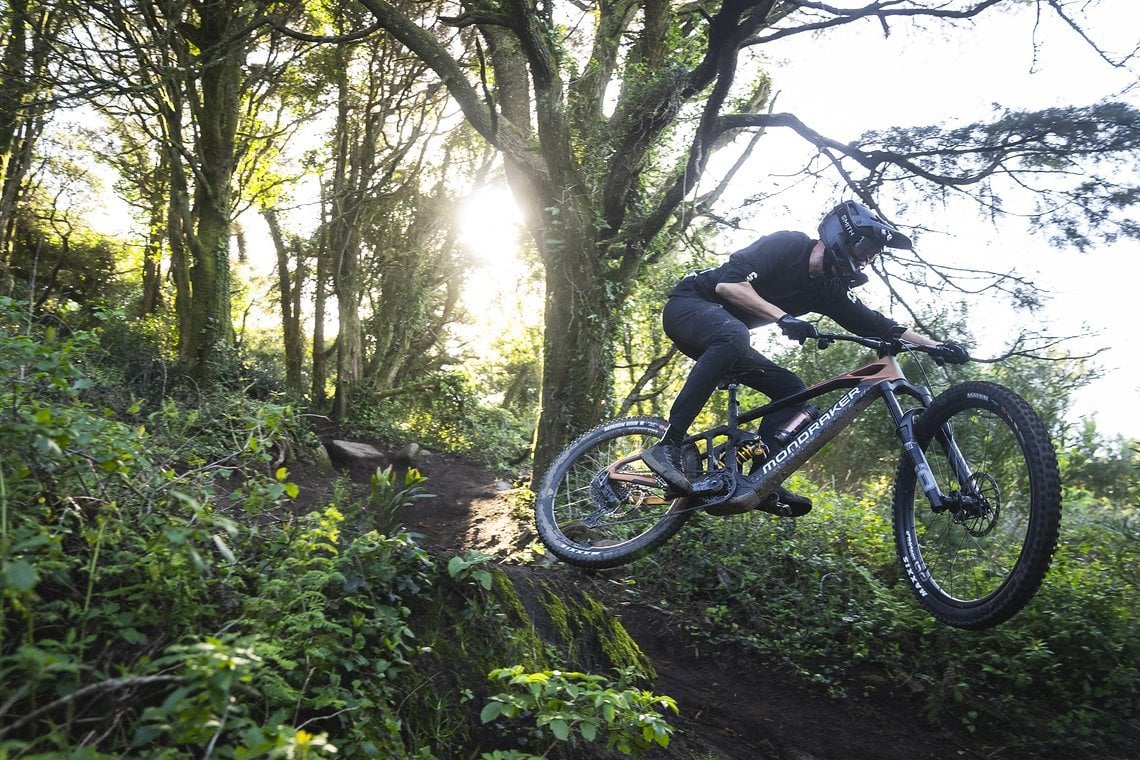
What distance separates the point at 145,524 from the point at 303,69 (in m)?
13.8

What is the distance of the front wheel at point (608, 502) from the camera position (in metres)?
4.57

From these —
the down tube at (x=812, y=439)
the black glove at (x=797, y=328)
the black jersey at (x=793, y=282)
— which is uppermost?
the black jersey at (x=793, y=282)

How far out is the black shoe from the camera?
423cm

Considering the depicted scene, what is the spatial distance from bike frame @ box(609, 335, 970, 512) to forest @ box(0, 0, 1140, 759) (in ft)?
3.55

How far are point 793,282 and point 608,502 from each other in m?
1.91

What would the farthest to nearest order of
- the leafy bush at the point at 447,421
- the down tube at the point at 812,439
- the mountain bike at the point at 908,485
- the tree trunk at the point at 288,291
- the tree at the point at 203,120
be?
the tree trunk at the point at 288,291
the leafy bush at the point at 447,421
the tree at the point at 203,120
the down tube at the point at 812,439
the mountain bike at the point at 908,485

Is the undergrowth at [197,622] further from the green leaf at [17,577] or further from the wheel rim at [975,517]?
the wheel rim at [975,517]

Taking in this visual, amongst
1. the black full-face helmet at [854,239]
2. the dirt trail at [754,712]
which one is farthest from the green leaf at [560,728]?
the black full-face helmet at [854,239]

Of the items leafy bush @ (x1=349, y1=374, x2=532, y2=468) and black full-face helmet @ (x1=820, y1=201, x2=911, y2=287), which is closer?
black full-face helmet @ (x1=820, y1=201, x2=911, y2=287)

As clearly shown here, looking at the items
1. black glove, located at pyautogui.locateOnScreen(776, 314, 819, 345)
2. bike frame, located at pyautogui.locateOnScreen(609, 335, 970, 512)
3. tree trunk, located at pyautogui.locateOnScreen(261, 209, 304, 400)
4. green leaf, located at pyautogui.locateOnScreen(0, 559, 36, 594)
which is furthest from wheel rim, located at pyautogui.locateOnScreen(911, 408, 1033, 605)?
tree trunk, located at pyautogui.locateOnScreen(261, 209, 304, 400)

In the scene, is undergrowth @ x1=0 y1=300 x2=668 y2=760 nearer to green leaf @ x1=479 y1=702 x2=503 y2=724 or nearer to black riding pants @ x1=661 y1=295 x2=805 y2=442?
green leaf @ x1=479 y1=702 x2=503 y2=724

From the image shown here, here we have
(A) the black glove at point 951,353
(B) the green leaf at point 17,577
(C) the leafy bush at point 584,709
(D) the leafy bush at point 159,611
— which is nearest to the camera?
(B) the green leaf at point 17,577

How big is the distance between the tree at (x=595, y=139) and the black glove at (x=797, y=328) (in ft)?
10.7

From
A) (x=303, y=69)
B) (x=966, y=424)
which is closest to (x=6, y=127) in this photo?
(x=303, y=69)
